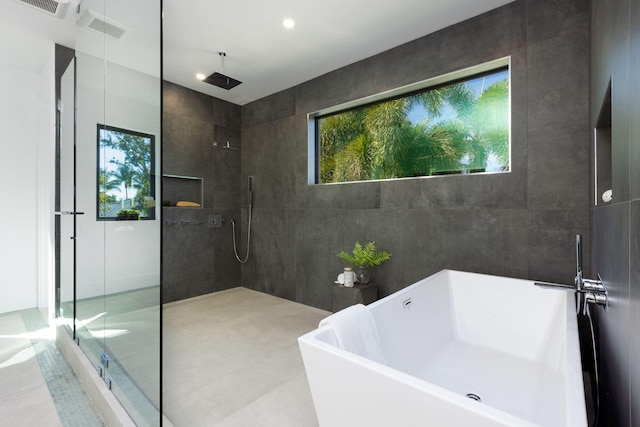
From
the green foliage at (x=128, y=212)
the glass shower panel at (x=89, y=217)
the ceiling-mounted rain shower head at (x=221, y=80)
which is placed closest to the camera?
the green foliage at (x=128, y=212)

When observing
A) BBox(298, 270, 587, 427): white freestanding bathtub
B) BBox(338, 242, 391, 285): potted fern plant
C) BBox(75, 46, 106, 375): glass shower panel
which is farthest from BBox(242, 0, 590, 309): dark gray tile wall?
BBox(75, 46, 106, 375): glass shower panel

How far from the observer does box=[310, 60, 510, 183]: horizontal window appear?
2.67 metres

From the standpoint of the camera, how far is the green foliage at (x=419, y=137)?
8.81ft

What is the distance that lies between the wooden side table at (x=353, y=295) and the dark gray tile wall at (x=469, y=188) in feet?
0.62

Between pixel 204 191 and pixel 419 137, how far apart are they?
2.99m

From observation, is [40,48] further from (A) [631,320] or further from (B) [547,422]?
(B) [547,422]

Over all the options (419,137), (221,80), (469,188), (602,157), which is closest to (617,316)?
(602,157)

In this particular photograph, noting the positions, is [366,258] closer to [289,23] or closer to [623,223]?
[623,223]

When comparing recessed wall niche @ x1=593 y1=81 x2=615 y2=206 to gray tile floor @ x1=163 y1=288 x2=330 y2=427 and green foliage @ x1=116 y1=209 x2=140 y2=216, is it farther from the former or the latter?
green foliage @ x1=116 y1=209 x2=140 y2=216

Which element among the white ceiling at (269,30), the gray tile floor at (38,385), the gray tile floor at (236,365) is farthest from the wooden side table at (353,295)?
the white ceiling at (269,30)

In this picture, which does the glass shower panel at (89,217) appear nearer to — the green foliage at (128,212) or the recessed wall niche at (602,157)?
the green foliage at (128,212)

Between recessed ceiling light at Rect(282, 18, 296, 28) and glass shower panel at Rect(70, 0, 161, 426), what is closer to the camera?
glass shower panel at Rect(70, 0, 161, 426)

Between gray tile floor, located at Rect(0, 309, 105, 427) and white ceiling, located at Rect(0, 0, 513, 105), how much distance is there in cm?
233

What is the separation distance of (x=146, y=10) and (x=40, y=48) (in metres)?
2.54
